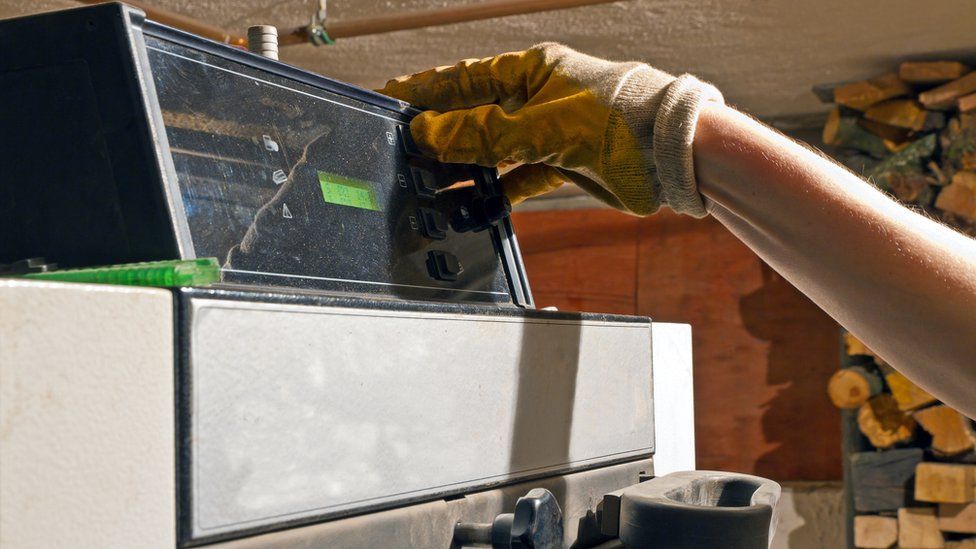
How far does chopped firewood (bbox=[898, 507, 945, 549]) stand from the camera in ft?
8.96

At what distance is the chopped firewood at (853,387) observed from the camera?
2852 mm

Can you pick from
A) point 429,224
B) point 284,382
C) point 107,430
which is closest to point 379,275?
point 429,224

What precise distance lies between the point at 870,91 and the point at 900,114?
0.36ft

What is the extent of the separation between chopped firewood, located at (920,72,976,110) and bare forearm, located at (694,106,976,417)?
7.33ft

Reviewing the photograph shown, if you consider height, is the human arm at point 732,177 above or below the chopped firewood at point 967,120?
below

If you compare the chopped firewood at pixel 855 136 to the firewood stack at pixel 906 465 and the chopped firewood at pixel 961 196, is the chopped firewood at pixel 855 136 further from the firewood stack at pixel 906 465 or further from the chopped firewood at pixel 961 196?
the firewood stack at pixel 906 465

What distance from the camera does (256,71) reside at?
69 centimetres

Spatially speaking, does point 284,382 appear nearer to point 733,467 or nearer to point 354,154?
point 354,154

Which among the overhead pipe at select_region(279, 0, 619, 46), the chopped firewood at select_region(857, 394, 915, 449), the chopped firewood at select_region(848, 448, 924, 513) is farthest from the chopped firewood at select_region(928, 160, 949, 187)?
the overhead pipe at select_region(279, 0, 619, 46)

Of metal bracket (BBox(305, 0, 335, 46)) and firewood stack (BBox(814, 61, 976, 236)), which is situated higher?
metal bracket (BBox(305, 0, 335, 46))

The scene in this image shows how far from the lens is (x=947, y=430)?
2689mm

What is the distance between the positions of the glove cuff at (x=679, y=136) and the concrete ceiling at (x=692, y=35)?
61.5 inches

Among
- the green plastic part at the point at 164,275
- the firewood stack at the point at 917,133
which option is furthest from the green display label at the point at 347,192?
the firewood stack at the point at 917,133

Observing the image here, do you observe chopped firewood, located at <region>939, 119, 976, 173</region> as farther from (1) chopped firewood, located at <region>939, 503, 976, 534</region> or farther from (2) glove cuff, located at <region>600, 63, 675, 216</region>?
(2) glove cuff, located at <region>600, 63, 675, 216</region>
